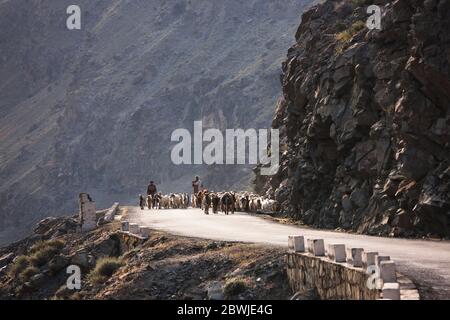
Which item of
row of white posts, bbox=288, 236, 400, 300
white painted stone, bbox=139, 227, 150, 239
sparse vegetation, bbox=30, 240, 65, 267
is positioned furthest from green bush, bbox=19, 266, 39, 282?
row of white posts, bbox=288, 236, 400, 300

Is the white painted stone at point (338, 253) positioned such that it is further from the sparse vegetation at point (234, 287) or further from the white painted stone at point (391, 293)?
the white painted stone at point (391, 293)

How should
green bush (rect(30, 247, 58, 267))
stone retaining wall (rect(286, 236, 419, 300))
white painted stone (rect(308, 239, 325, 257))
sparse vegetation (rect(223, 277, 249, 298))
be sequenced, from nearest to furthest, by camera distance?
stone retaining wall (rect(286, 236, 419, 300)), white painted stone (rect(308, 239, 325, 257)), sparse vegetation (rect(223, 277, 249, 298)), green bush (rect(30, 247, 58, 267))

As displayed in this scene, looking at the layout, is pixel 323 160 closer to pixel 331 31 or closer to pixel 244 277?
pixel 331 31

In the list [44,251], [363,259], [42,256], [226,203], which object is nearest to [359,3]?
[226,203]

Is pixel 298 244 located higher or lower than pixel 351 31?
lower

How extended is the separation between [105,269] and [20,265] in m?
8.97

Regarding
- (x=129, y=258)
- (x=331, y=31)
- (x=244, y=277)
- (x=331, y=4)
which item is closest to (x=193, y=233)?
(x=129, y=258)

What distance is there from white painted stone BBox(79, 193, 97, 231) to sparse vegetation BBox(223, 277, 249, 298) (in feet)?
75.8

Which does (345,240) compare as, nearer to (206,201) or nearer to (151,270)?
(151,270)

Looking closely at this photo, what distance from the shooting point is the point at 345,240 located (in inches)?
1064

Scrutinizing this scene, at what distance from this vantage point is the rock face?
30859mm

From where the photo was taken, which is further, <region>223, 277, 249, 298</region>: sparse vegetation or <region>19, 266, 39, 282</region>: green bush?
<region>19, 266, 39, 282</region>: green bush

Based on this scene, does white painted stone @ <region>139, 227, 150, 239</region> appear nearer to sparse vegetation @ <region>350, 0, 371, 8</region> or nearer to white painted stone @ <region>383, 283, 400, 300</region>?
sparse vegetation @ <region>350, 0, 371, 8</region>

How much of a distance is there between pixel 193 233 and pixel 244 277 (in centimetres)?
1071
